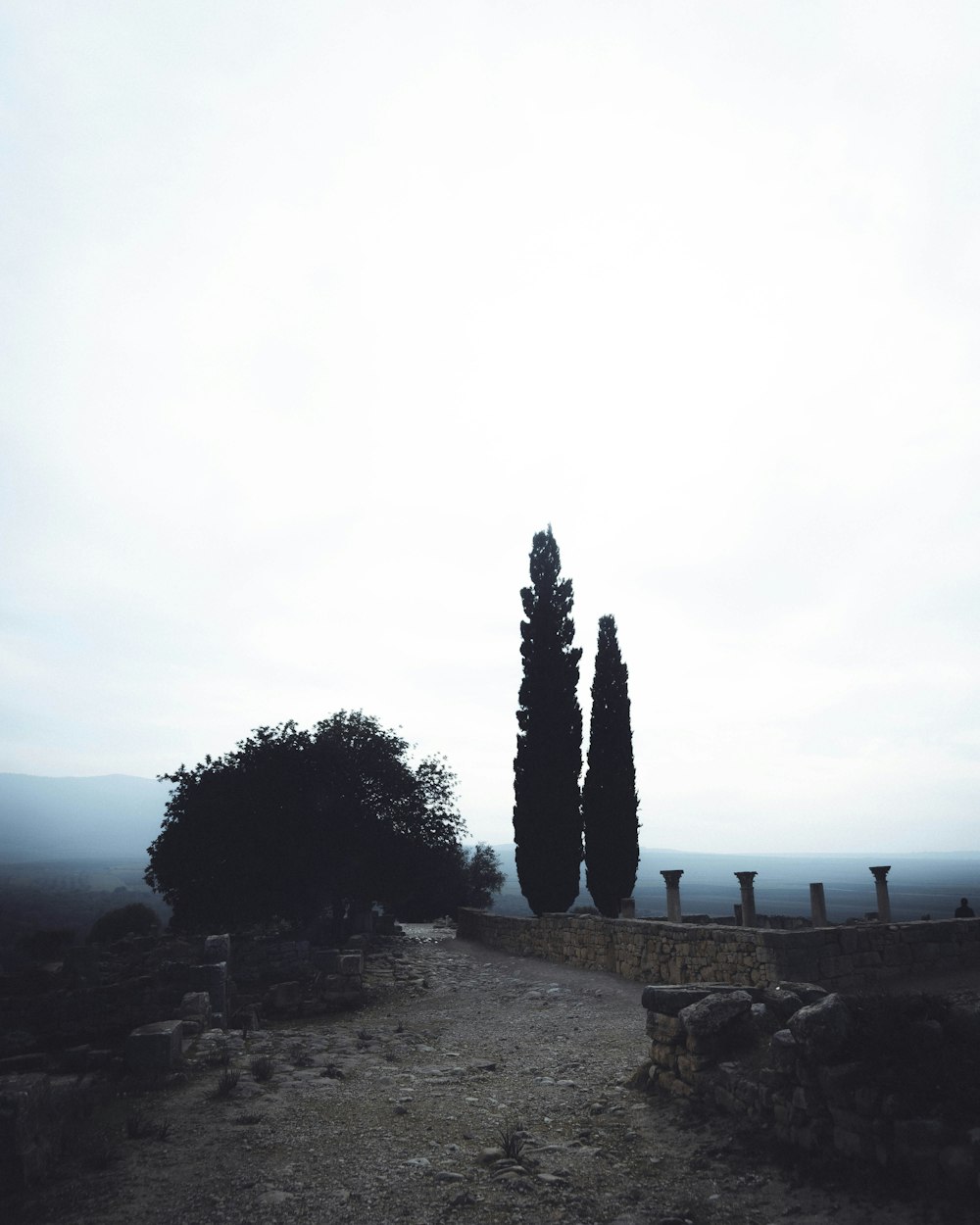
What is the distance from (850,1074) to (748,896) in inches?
463

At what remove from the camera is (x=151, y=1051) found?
938 centimetres

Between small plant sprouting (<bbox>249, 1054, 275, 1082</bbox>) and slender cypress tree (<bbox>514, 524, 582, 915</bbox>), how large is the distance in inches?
614

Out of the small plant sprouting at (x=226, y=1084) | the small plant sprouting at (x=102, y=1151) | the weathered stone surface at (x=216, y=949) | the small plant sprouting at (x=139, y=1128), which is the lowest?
the small plant sprouting at (x=102, y=1151)

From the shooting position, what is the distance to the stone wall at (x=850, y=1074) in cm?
499

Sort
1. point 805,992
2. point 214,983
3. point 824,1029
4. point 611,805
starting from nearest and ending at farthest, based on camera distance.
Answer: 1. point 824,1029
2. point 805,992
3. point 214,983
4. point 611,805

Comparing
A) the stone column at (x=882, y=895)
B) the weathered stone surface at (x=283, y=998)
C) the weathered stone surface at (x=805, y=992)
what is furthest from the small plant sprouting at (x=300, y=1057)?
the stone column at (x=882, y=895)

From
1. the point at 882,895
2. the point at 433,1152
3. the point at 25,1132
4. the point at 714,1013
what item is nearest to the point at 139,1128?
the point at 25,1132

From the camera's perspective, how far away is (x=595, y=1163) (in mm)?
6262

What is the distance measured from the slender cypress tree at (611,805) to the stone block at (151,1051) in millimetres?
17619

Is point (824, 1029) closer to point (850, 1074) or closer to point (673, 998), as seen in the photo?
point (850, 1074)

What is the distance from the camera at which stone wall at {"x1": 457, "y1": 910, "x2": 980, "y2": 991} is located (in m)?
11.9

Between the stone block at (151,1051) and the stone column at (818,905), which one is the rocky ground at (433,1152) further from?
the stone column at (818,905)

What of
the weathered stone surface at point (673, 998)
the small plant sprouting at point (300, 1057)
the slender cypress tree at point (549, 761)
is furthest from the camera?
the slender cypress tree at point (549, 761)

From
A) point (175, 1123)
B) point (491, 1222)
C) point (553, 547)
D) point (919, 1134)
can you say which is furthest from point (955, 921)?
point (553, 547)
